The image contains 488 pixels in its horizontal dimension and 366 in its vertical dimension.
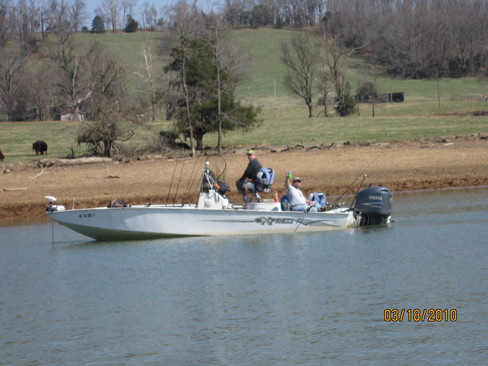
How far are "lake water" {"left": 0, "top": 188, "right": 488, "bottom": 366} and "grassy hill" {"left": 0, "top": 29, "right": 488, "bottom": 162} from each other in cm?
2044

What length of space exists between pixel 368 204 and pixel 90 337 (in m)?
9.99

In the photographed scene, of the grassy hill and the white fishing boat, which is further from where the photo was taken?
the grassy hill

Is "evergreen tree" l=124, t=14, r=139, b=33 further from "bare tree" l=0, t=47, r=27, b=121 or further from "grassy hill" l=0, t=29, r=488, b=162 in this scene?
"bare tree" l=0, t=47, r=27, b=121

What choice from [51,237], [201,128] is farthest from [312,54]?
[51,237]

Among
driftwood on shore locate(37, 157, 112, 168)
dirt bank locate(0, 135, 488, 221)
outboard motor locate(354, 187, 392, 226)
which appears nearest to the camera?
outboard motor locate(354, 187, 392, 226)

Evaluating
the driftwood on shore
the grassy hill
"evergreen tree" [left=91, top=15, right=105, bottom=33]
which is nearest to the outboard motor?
the driftwood on shore

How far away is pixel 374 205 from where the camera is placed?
70.0 ft

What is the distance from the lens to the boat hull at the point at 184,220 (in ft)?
67.5

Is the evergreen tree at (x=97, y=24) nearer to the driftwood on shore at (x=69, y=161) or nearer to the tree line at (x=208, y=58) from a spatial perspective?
the tree line at (x=208, y=58)

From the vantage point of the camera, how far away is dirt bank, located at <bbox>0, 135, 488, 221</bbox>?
29531 millimetres

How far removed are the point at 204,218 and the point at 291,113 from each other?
61.7 metres

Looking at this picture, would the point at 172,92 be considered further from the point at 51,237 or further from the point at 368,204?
the point at 368,204

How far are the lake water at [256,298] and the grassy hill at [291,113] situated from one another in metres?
20.4
